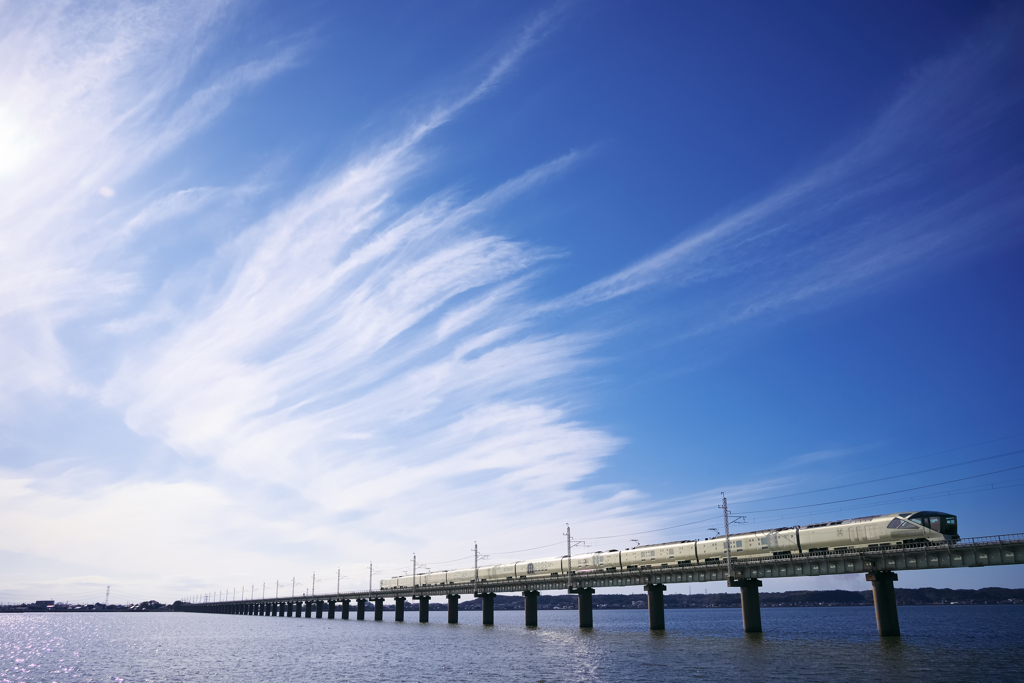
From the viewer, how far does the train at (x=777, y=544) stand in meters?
62.1

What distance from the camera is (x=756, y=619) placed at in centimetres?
8188

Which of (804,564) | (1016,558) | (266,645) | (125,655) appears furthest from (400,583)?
(1016,558)

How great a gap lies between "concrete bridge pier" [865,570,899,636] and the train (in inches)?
104

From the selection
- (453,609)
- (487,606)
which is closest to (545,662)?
(487,606)

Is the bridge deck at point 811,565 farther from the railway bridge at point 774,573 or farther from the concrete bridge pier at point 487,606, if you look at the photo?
the concrete bridge pier at point 487,606

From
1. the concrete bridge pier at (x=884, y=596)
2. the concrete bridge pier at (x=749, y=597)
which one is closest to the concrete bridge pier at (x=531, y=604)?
the concrete bridge pier at (x=749, y=597)

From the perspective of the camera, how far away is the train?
62062mm

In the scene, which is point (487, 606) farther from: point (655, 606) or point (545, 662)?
point (545, 662)

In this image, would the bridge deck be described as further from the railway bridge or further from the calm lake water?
the calm lake water

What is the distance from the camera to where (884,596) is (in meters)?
64.4

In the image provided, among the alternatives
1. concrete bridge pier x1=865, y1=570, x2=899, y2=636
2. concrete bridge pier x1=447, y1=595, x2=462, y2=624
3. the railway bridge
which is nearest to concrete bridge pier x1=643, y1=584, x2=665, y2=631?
the railway bridge

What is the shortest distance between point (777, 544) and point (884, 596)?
12.0 m

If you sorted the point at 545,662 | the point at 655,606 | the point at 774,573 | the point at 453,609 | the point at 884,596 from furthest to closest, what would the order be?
the point at 453,609
the point at 655,606
the point at 774,573
the point at 884,596
the point at 545,662

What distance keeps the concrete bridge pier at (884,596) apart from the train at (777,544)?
2643 mm
